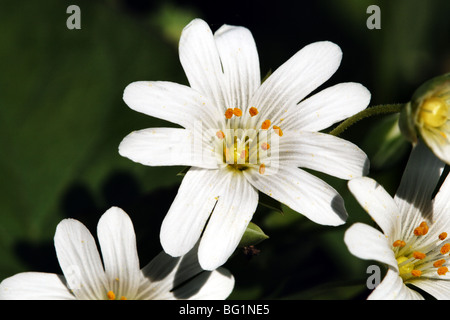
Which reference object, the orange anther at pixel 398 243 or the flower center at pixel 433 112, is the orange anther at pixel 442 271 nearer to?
the orange anther at pixel 398 243

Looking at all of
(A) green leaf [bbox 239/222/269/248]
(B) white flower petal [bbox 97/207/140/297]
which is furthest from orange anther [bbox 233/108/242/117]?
(B) white flower petal [bbox 97/207/140/297]

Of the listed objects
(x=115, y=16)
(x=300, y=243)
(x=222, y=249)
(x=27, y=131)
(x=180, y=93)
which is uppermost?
(x=115, y=16)

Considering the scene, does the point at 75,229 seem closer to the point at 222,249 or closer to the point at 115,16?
the point at 222,249

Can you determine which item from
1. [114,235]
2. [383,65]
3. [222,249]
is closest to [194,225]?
[222,249]

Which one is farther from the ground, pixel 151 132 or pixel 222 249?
pixel 151 132

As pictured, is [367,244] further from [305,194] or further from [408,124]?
[408,124]

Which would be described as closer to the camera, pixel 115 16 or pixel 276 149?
pixel 276 149

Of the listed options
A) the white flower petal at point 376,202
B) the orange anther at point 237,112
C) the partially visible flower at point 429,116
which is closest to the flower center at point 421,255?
the white flower petal at point 376,202

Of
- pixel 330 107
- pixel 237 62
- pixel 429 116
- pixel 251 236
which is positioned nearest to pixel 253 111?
pixel 237 62
